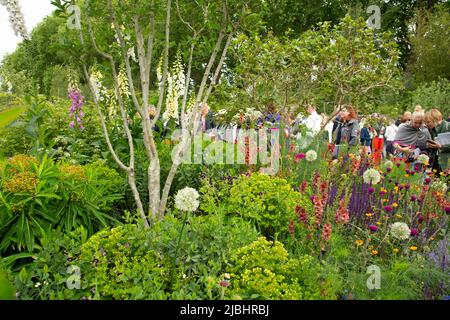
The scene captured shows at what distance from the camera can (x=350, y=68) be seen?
6730mm

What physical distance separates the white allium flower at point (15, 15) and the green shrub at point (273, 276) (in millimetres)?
2467

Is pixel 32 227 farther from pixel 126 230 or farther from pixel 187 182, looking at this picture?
pixel 187 182

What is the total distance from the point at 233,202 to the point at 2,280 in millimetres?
2670

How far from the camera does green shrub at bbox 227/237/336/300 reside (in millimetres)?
2332

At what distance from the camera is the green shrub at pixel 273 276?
7.65ft

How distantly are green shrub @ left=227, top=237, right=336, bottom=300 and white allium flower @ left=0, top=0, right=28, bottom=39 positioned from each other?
2467 mm

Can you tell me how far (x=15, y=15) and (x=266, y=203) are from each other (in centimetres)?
257

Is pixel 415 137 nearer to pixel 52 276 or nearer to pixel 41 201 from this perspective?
pixel 41 201

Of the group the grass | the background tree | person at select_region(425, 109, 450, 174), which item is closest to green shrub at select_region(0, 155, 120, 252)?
the grass

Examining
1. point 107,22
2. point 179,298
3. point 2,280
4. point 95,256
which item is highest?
point 107,22

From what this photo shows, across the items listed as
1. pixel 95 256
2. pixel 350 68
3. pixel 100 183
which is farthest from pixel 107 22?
pixel 350 68

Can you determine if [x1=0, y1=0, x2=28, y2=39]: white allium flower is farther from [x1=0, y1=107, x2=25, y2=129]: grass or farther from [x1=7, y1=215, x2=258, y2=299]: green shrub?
[x1=0, y1=107, x2=25, y2=129]: grass

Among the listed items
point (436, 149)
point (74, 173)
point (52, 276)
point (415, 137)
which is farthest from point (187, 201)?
point (436, 149)

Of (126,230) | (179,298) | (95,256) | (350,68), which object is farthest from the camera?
(350,68)
